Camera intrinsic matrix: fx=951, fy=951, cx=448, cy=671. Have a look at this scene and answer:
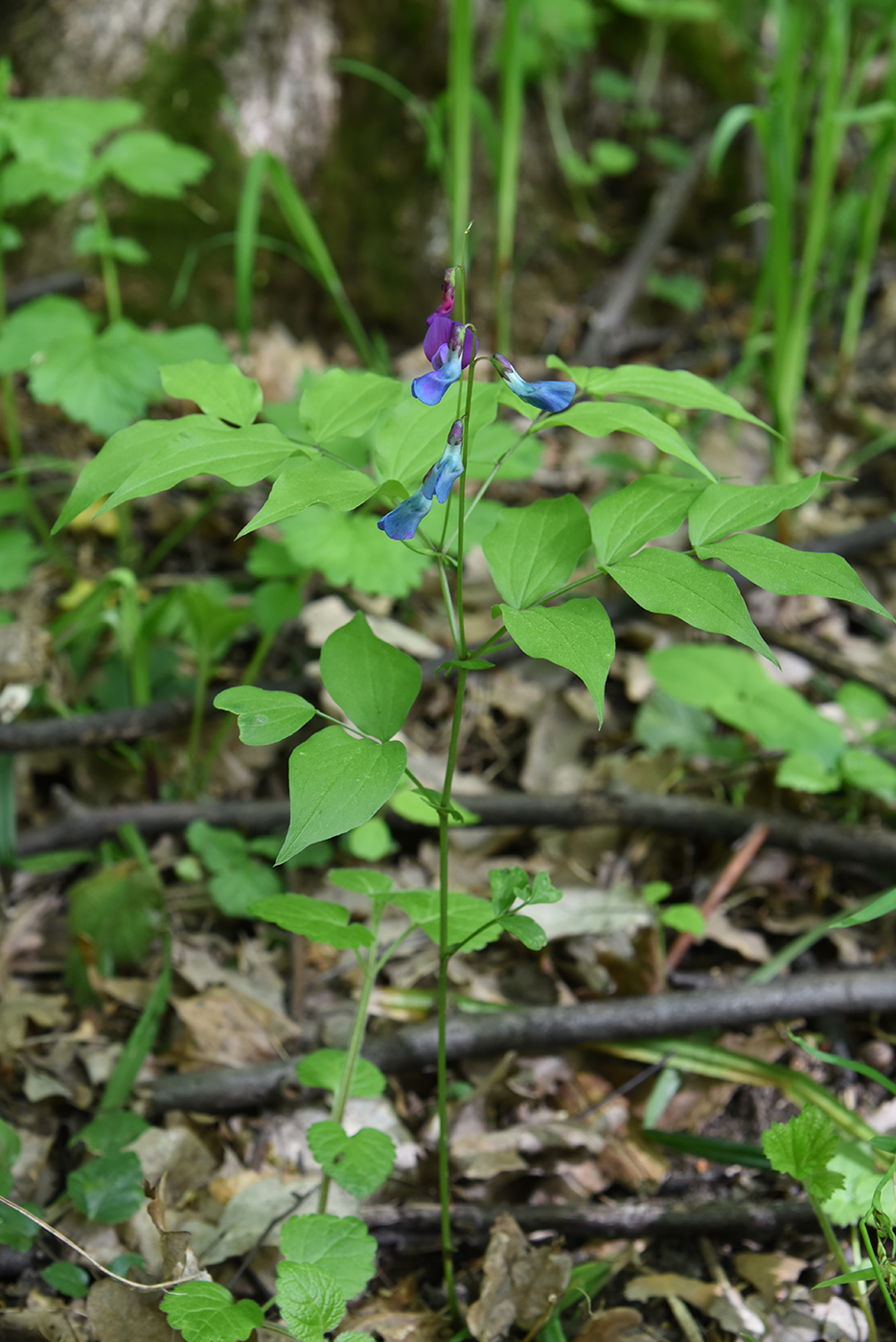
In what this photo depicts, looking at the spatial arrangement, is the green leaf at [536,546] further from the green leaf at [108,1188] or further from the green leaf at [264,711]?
the green leaf at [108,1188]

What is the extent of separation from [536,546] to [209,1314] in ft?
2.99

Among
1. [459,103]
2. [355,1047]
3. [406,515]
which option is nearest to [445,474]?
[406,515]

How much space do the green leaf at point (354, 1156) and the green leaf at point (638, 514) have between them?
2.46 feet

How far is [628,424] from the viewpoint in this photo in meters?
1.03

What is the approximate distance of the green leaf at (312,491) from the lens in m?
0.89

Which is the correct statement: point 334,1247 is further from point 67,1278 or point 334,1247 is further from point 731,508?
point 731,508

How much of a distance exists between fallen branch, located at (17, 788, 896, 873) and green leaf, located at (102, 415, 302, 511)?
1.04m

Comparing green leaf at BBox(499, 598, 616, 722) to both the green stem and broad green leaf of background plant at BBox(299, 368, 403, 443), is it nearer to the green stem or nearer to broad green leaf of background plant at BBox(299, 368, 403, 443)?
broad green leaf of background plant at BBox(299, 368, 403, 443)

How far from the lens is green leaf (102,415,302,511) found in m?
0.93

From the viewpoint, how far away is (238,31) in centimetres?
313

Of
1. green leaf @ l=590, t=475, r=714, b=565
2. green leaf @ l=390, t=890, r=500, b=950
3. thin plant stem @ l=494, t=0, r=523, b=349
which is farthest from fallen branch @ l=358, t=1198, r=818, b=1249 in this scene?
thin plant stem @ l=494, t=0, r=523, b=349

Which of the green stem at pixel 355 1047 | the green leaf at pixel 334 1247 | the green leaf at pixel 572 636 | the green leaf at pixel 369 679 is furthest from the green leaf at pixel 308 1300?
the green leaf at pixel 572 636

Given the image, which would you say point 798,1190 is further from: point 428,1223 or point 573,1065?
point 428,1223

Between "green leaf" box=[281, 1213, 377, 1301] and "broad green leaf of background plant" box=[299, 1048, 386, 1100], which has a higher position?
"broad green leaf of background plant" box=[299, 1048, 386, 1100]
